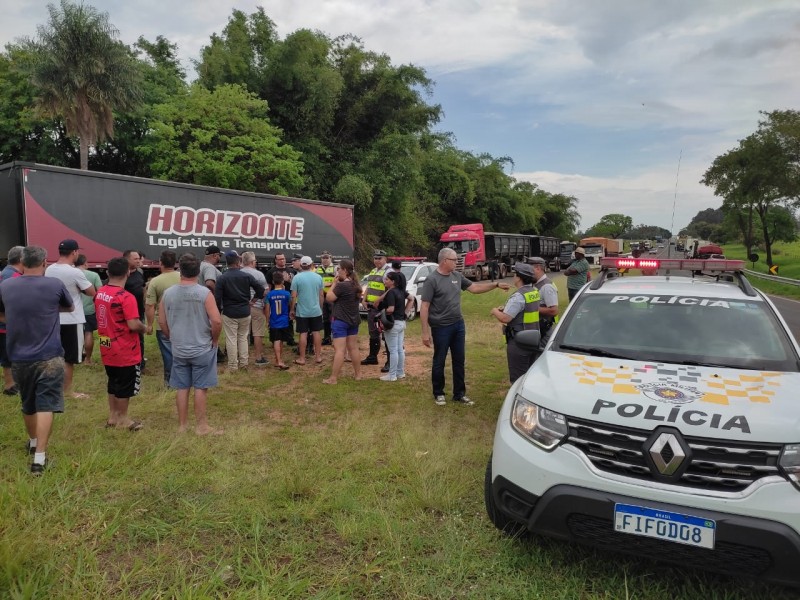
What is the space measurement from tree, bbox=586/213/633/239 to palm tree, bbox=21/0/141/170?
417 feet

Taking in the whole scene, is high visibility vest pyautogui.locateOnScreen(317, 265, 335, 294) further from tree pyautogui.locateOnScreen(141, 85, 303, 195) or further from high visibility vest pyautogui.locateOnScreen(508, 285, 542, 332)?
tree pyautogui.locateOnScreen(141, 85, 303, 195)

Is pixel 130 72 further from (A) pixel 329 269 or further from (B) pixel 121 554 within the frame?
(B) pixel 121 554

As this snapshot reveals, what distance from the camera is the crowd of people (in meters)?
3.74

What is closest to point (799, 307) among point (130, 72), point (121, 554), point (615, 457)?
point (615, 457)

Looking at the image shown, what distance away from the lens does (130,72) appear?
65.6ft

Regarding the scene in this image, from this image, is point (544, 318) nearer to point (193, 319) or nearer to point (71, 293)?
point (193, 319)

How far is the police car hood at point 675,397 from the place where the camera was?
2295 mm

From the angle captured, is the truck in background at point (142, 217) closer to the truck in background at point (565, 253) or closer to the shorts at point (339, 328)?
the shorts at point (339, 328)

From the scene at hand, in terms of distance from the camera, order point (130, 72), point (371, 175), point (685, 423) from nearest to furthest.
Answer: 1. point (685, 423)
2. point (130, 72)
3. point (371, 175)

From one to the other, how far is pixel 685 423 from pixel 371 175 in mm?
25584

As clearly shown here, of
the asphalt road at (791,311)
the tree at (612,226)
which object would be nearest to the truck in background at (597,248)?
the asphalt road at (791,311)

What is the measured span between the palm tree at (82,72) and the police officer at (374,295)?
1727cm

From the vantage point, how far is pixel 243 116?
861 inches

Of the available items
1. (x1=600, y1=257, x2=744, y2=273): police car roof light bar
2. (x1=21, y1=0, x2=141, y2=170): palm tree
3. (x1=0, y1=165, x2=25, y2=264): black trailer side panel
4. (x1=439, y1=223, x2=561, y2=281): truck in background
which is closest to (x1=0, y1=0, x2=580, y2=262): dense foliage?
(x1=21, y1=0, x2=141, y2=170): palm tree
